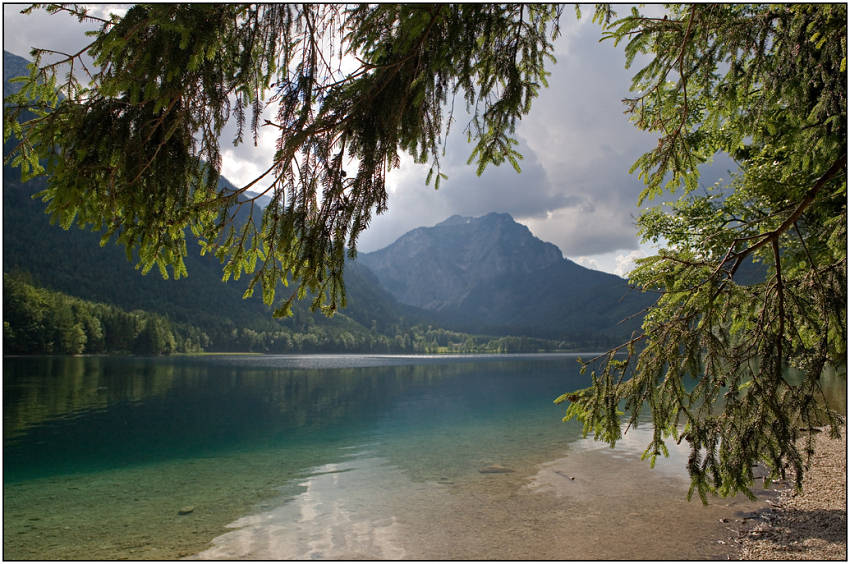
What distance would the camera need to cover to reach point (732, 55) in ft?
15.8

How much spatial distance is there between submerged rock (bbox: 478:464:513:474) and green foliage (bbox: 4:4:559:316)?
1158 centimetres

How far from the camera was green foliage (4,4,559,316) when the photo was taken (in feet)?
11.5

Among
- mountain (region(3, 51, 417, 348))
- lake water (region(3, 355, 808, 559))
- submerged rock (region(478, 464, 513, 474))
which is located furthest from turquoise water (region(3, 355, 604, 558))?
mountain (region(3, 51, 417, 348))

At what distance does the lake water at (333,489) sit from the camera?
29.5ft

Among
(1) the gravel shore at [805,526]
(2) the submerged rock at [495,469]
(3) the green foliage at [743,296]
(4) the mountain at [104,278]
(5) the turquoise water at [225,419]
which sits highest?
(4) the mountain at [104,278]

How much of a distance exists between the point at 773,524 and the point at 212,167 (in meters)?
10.1

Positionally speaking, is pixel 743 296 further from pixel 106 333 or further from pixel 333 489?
pixel 106 333

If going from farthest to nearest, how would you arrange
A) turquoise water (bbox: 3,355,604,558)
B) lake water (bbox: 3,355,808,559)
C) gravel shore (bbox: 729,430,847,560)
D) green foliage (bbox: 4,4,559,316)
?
1. turquoise water (bbox: 3,355,604,558)
2. lake water (bbox: 3,355,808,559)
3. gravel shore (bbox: 729,430,847,560)
4. green foliage (bbox: 4,4,559,316)

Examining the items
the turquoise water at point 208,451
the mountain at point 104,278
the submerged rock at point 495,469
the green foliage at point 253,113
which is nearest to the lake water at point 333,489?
the turquoise water at point 208,451

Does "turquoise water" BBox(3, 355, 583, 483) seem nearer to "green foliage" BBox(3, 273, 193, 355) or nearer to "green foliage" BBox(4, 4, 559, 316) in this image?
"green foliage" BBox(4, 4, 559, 316)

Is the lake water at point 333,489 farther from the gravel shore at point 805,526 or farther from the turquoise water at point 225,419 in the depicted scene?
the gravel shore at point 805,526

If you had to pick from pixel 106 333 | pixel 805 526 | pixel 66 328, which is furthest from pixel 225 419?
pixel 106 333

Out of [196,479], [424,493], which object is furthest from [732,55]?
[196,479]

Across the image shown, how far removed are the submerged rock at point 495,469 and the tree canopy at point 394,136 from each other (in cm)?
964
